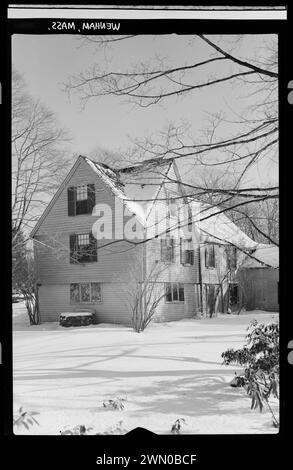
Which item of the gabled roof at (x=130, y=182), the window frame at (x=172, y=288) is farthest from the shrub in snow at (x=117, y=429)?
the gabled roof at (x=130, y=182)

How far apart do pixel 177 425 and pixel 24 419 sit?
1.80 feet

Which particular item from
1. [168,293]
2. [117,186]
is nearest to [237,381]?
[168,293]

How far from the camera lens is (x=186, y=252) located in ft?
7.11

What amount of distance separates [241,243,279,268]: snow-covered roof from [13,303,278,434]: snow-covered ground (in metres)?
0.21

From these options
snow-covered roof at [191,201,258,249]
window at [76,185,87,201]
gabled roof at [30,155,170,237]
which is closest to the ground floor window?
snow-covered roof at [191,201,258,249]

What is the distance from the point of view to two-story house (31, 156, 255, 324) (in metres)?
1.91

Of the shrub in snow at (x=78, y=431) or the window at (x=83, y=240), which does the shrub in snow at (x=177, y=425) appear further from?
the window at (x=83, y=240)

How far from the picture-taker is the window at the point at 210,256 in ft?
7.30

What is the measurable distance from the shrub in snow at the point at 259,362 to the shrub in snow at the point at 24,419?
2.66 ft
